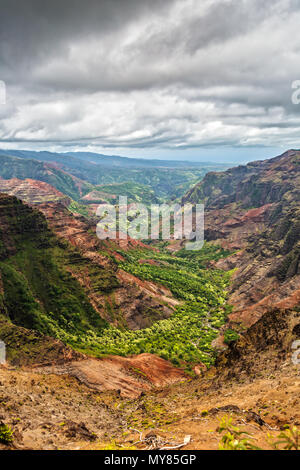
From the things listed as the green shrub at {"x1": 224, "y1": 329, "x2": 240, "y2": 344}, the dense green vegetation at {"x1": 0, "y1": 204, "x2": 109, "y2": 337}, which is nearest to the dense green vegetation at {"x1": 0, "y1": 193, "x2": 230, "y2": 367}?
the dense green vegetation at {"x1": 0, "y1": 204, "x2": 109, "y2": 337}

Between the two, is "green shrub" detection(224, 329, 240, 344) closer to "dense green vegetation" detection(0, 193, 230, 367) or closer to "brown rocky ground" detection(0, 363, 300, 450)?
"dense green vegetation" detection(0, 193, 230, 367)

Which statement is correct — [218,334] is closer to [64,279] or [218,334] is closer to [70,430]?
[64,279]

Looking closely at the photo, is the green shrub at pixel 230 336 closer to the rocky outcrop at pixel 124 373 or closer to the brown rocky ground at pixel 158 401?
the rocky outcrop at pixel 124 373

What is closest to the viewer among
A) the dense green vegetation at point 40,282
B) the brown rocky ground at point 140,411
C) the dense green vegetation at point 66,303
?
the brown rocky ground at point 140,411

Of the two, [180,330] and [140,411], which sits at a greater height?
[140,411]

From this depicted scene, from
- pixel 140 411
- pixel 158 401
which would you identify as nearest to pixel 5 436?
pixel 140 411

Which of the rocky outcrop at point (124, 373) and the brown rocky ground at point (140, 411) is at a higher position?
the brown rocky ground at point (140, 411)

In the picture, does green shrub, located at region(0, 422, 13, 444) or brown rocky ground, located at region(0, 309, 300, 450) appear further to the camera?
brown rocky ground, located at region(0, 309, 300, 450)

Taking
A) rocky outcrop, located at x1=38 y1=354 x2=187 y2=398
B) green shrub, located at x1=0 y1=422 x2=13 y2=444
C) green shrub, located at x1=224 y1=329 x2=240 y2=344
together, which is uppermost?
green shrub, located at x1=0 y1=422 x2=13 y2=444

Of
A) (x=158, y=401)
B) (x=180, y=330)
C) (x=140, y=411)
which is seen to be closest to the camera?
(x=140, y=411)

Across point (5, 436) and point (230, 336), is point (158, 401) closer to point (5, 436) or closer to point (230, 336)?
point (5, 436)

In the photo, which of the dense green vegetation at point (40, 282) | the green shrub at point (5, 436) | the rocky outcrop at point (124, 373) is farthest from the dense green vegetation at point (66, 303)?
the green shrub at point (5, 436)
